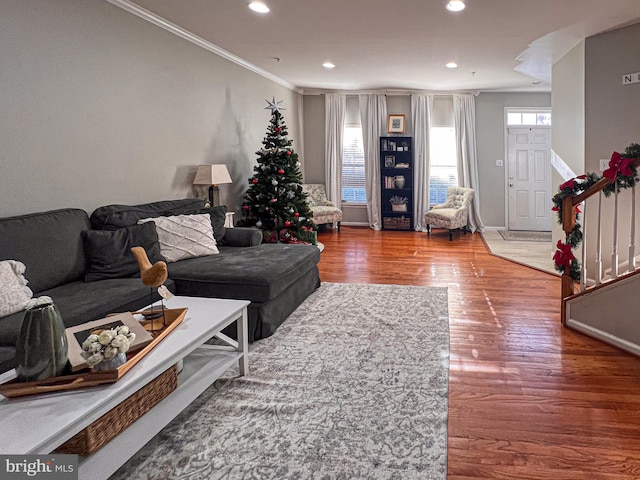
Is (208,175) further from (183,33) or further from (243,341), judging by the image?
(243,341)

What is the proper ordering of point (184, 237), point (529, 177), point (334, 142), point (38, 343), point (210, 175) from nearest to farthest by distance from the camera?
point (38, 343), point (184, 237), point (210, 175), point (529, 177), point (334, 142)

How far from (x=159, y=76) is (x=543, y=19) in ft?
11.8

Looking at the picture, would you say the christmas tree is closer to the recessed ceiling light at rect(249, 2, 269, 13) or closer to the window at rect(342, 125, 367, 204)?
the recessed ceiling light at rect(249, 2, 269, 13)

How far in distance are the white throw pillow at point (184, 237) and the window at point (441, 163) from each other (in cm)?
598

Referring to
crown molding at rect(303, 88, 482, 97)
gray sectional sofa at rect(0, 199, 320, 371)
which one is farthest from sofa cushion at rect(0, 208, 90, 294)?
crown molding at rect(303, 88, 482, 97)

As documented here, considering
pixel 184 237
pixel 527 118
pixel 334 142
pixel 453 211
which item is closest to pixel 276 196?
pixel 184 237

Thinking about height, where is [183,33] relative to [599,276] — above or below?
above

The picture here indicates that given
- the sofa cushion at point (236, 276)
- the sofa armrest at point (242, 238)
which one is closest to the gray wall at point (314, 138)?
the sofa armrest at point (242, 238)

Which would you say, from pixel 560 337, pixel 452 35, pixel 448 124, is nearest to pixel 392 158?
pixel 448 124

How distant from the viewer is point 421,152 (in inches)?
352

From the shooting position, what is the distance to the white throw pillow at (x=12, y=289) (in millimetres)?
2377

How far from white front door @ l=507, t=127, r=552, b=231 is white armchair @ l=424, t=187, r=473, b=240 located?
1.03 metres

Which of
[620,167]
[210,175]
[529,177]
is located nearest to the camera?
[620,167]

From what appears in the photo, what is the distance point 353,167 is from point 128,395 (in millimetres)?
7982
